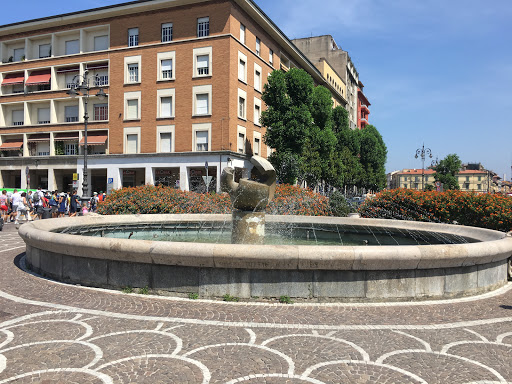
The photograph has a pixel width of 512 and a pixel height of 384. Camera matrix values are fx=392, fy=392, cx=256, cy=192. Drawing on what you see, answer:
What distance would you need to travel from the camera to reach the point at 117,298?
5.46 meters

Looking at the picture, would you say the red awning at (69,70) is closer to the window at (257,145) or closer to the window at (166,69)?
the window at (166,69)

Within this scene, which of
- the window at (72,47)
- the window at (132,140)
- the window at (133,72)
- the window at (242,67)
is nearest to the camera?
the window at (242,67)

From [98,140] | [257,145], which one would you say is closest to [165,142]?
[98,140]

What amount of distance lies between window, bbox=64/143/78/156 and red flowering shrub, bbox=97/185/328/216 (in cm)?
2281

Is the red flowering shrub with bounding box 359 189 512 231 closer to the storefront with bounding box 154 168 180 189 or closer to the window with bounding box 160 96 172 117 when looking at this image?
the storefront with bounding box 154 168 180 189

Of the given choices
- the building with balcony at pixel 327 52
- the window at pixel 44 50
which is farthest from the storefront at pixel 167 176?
the building with balcony at pixel 327 52

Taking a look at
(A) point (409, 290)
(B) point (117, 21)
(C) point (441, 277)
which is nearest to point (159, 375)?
(A) point (409, 290)

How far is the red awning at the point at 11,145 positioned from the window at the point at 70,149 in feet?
15.4

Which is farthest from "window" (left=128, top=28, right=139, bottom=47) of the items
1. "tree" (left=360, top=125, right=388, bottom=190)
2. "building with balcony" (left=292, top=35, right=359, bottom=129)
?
"building with balcony" (left=292, top=35, right=359, bottom=129)

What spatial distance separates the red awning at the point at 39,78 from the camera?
35.3 metres

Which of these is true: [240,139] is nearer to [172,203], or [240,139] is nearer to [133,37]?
[133,37]

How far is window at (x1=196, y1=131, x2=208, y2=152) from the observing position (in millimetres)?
31109

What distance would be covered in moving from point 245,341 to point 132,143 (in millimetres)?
31332

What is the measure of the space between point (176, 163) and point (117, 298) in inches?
1049
